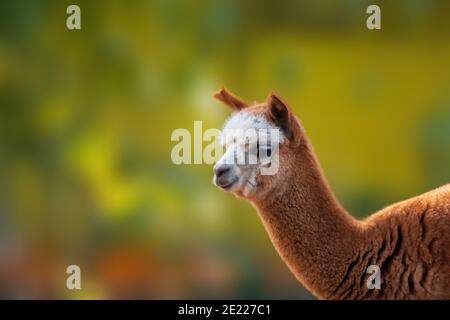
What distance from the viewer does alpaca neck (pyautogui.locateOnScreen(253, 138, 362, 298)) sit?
85.4 inches

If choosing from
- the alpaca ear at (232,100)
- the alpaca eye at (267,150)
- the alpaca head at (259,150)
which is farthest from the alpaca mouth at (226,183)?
the alpaca ear at (232,100)

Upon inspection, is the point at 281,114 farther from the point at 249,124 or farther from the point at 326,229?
the point at 326,229

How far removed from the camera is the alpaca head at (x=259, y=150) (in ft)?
6.97

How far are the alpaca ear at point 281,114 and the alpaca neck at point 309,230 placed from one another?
0.06 metres

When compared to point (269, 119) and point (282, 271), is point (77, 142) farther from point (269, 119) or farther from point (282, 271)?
point (269, 119)

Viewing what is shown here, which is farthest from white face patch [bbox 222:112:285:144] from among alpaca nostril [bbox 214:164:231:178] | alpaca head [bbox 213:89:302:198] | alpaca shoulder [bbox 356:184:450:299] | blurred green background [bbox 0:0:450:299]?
blurred green background [bbox 0:0:450:299]

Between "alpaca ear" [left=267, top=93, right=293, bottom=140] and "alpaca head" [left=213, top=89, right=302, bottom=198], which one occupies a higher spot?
"alpaca ear" [left=267, top=93, right=293, bottom=140]

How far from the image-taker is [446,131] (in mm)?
3352

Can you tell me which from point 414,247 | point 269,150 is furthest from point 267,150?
point 414,247

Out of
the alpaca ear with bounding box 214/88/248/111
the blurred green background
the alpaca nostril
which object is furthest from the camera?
the blurred green background

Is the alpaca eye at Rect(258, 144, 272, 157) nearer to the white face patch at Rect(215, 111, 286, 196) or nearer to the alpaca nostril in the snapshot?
the white face patch at Rect(215, 111, 286, 196)

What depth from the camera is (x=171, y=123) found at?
12.2ft

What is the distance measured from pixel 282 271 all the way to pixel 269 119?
4.99 feet

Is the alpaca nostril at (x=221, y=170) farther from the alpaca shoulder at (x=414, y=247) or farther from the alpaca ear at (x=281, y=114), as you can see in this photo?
the alpaca shoulder at (x=414, y=247)
